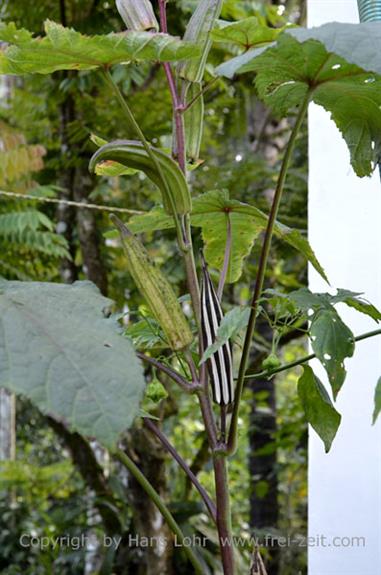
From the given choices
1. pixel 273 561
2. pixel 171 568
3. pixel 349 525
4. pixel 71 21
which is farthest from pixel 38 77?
pixel 273 561

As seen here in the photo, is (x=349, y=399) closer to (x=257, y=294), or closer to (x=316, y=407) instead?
(x=316, y=407)

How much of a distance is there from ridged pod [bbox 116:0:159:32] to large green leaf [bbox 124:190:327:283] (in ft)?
0.51

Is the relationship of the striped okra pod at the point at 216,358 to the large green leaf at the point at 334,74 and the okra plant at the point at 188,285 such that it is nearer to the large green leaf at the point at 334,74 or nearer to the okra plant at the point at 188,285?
the okra plant at the point at 188,285

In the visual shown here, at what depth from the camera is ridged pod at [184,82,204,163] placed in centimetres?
62

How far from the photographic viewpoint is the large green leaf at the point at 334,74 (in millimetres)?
469

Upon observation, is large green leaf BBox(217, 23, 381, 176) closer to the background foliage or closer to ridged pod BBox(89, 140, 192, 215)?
ridged pod BBox(89, 140, 192, 215)

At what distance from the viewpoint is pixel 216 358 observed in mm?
568

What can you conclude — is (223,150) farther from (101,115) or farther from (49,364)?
(49,364)

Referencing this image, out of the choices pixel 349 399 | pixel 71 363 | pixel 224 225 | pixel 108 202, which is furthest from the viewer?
pixel 108 202

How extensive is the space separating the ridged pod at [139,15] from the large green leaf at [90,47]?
0.21 feet

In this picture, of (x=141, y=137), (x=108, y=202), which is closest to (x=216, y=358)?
(x=141, y=137)

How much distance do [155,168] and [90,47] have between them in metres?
0.10

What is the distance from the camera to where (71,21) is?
2.17 m

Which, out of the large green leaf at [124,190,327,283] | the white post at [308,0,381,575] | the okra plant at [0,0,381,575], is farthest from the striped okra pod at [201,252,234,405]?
the white post at [308,0,381,575]
